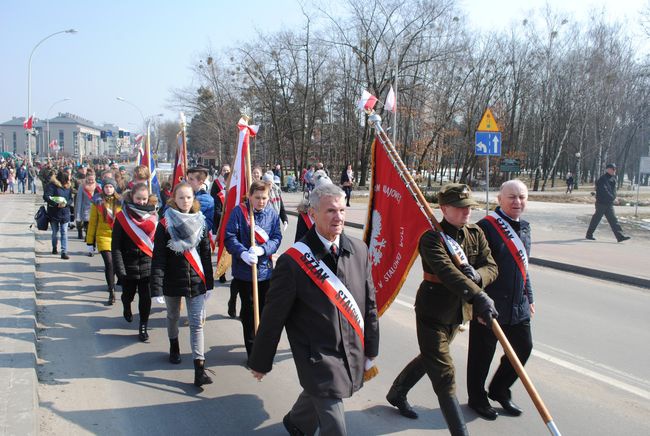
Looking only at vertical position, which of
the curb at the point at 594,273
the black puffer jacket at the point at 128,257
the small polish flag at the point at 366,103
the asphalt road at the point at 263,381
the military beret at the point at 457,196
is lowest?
the asphalt road at the point at 263,381

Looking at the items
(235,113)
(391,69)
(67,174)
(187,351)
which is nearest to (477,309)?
(187,351)

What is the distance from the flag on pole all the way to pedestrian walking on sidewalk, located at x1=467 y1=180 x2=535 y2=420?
58cm

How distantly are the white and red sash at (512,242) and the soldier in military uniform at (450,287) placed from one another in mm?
290

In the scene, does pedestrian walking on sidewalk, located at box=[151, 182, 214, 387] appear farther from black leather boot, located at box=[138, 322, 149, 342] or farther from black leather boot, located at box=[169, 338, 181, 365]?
black leather boot, located at box=[138, 322, 149, 342]

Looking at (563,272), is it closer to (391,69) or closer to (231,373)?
(231,373)

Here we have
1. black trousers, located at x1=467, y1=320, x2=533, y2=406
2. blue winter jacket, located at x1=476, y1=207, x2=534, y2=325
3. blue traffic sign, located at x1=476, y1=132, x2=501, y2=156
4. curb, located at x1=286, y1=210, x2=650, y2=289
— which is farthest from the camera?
blue traffic sign, located at x1=476, y1=132, x2=501, y2=156

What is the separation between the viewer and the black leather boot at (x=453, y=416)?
3.38 metres

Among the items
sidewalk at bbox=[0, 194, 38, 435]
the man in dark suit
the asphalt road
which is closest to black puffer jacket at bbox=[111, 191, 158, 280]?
the asphalt road

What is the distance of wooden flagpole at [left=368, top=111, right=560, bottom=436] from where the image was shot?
316 centimetres

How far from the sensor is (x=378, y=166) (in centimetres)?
500

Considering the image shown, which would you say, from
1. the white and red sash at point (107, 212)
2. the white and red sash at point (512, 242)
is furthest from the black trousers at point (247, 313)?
the white and red sash at point (107, 212)

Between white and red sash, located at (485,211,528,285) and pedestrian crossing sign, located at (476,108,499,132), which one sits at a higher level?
pedestrian crossing sign, located at (476,108,499,132)

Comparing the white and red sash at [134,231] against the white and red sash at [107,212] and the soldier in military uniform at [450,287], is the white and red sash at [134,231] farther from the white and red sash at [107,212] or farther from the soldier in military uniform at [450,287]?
the soldier in military uniform at [450,287]

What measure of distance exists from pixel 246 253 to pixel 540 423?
2.84 m
